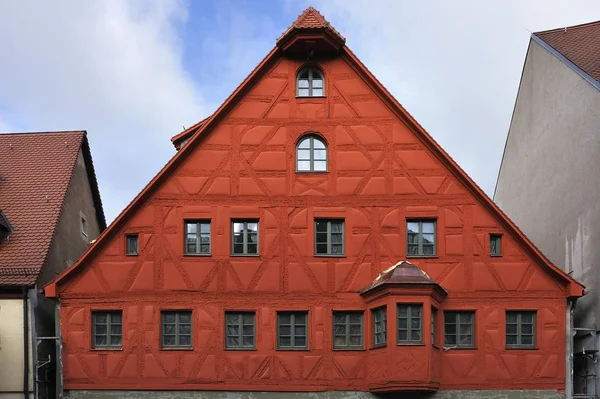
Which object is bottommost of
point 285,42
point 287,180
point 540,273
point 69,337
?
point 69,337

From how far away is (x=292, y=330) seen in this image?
78.7 ft

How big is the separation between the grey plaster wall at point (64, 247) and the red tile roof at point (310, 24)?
1009 cm

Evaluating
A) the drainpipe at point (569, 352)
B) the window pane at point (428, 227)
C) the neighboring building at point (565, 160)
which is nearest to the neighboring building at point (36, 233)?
the window pane at point (428, 227)

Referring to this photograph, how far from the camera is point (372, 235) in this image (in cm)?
2434

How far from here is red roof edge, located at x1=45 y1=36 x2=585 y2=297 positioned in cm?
2377

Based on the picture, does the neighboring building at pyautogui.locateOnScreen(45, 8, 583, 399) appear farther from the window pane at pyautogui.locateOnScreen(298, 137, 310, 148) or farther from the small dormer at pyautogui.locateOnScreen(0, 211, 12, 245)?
the small dormer at pyautogui.locateOnScreen(0, 211, 12, 245)

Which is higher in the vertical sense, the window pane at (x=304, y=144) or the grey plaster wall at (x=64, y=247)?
the window pane at (x=304, y=144)

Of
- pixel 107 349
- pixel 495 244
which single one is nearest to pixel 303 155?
pixel 495 244

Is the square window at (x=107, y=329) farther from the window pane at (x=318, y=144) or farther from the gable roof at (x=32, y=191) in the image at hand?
the window pane at (x=318, y=144)

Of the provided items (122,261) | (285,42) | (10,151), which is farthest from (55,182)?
(285,42)

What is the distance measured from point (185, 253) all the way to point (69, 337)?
431cm

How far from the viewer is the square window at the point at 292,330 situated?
23.9 metres

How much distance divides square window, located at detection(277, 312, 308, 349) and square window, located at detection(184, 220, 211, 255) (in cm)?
312

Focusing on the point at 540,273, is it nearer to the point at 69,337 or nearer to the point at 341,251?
the point at 341,251
